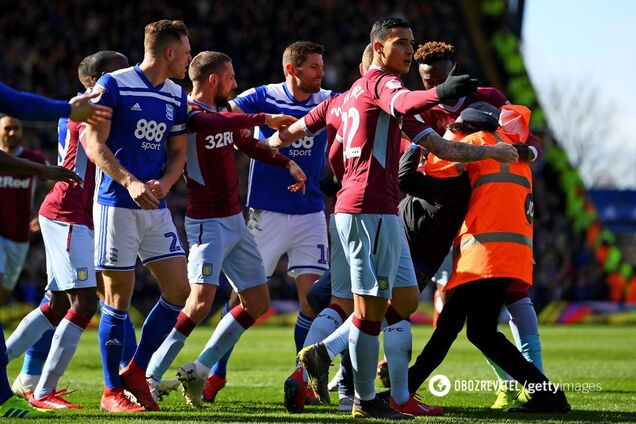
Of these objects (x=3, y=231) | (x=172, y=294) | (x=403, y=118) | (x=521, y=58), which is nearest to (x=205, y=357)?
(x=172, y=294)

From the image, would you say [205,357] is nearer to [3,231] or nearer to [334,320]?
[334,320]

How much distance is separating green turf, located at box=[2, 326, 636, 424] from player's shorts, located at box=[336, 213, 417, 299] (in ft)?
2.86

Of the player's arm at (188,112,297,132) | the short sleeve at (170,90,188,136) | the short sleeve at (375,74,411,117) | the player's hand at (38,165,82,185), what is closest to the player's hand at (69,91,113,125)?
the player's hand at (38,165,82,185)

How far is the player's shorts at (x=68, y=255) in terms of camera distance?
762cm

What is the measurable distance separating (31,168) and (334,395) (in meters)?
3.56

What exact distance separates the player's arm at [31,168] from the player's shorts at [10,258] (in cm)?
620

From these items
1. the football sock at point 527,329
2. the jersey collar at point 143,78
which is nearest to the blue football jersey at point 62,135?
the jersey collar at point 143,78

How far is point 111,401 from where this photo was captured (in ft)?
23.3

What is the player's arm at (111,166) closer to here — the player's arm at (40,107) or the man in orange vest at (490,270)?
the player's arm at (40,107)

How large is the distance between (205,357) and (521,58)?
91.4 ft

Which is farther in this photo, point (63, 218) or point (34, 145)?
point (34, 145)

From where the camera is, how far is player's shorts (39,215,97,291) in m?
7.62

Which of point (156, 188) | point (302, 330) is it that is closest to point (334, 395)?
point (302, 330)

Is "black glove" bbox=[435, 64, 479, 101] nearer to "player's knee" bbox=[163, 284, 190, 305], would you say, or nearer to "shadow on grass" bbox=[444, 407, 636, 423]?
"shadow on grass" bbox=[444, 407, 636, 423]
